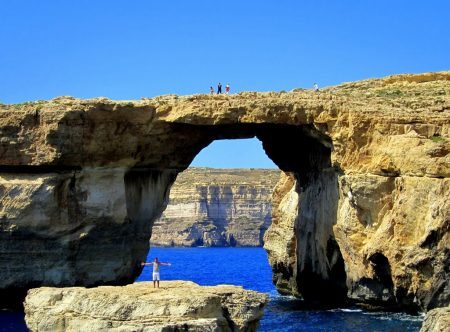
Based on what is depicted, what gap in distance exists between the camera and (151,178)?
4753cm

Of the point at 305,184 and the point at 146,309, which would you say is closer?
the point at 146,309

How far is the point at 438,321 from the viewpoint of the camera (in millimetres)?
21406

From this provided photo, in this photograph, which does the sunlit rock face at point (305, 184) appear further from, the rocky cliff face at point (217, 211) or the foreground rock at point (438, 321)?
the rocky cliff face at point (217, 211)

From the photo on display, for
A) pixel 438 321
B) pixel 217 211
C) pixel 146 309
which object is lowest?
pixel 217 211

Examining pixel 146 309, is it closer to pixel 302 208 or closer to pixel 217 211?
pixel 302 208

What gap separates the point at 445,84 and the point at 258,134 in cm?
1009

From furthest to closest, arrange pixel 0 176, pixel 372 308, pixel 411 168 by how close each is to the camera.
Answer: pixel 0 176
pixel 372 308
pixel 411 168

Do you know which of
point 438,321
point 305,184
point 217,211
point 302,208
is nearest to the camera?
point 438,321

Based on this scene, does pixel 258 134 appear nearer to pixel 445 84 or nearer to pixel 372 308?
pixel 445 84

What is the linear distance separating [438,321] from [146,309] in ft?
22.2

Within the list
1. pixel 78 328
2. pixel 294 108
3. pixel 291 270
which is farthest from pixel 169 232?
pixel 78 328

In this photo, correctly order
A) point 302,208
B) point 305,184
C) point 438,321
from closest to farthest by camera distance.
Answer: point 438,321 < point 302,208 < point 305,184

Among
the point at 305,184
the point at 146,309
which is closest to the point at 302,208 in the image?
the point at 305,184

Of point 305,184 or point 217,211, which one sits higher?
point 305,184
